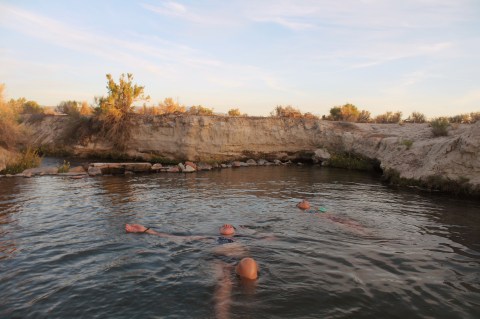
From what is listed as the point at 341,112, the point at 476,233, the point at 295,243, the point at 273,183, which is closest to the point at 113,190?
the point at 273,183

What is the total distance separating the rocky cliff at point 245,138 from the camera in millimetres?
25344

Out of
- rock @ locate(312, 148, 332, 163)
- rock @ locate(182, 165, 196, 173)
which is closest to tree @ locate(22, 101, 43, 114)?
rock @ locate(182, 165, 196, 173)

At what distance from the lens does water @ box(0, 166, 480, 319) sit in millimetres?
5340

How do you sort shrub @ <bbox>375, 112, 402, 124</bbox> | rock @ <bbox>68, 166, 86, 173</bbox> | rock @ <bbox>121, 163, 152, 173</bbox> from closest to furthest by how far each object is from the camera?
1. rock @ <bbox>68, 166, 86, 173</bbox>
2. rock @ <bbox>121, 163, 152, 173</bbox>
3. shrub @ <bbox>375, 112, 402, 124</bbox>

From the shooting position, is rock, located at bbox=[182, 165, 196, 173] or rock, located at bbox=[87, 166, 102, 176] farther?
rock, located at bbox=[182, 165, 196, 173]

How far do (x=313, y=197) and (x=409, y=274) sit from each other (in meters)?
7.90

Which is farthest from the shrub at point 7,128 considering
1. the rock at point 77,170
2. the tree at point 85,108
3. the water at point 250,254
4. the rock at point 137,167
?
the tree at point 85,108

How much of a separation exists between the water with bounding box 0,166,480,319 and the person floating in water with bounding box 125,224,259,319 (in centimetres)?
13

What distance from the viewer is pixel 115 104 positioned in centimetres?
2725

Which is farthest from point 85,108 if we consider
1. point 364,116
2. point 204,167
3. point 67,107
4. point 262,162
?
point 364,116

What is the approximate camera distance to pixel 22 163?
19.5 metres

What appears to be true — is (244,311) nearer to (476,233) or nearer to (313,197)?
(476,233)

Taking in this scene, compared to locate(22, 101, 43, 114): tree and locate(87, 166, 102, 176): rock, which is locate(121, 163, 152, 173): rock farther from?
locate(22, 101, 43, 114): tree

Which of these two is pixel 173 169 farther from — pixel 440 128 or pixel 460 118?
pixel 460 118
